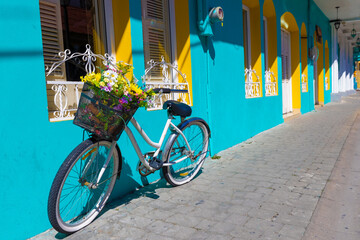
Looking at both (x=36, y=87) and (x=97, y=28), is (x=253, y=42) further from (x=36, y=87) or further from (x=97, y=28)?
(x=36, y=87)

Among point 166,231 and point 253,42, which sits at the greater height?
point 253,42

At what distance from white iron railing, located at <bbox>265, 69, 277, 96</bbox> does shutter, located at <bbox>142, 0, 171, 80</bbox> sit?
446 cm

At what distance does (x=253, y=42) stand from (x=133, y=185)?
5.37 meters

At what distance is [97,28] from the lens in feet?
11.4

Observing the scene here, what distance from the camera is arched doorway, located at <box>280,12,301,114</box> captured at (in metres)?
10.4

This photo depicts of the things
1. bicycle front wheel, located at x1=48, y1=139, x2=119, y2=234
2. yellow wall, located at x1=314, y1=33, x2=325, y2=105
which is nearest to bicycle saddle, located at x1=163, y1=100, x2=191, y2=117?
bicycle front wheel, located at x1=48, y1=139, x2=119, y2=234

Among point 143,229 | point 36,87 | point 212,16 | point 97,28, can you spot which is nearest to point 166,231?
point 143,229

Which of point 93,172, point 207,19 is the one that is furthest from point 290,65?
point 93,172

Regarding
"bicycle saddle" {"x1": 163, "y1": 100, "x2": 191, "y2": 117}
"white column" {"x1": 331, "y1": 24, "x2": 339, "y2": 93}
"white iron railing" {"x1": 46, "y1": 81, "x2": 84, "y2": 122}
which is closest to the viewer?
"white iron railing" {"x1": 46, "y1": 81, "x2": 84, "y2": 122}

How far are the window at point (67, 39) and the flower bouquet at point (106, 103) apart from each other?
2.06ft

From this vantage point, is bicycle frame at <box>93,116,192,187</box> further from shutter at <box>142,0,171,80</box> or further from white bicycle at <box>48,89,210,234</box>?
shutter at <box>142,0,171,80</box>

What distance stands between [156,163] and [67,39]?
1652 mm

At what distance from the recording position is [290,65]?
35.2 feet

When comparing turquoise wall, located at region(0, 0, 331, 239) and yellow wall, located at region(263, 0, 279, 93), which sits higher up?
yellow wall, located at region(263, 0, 279, 93)
